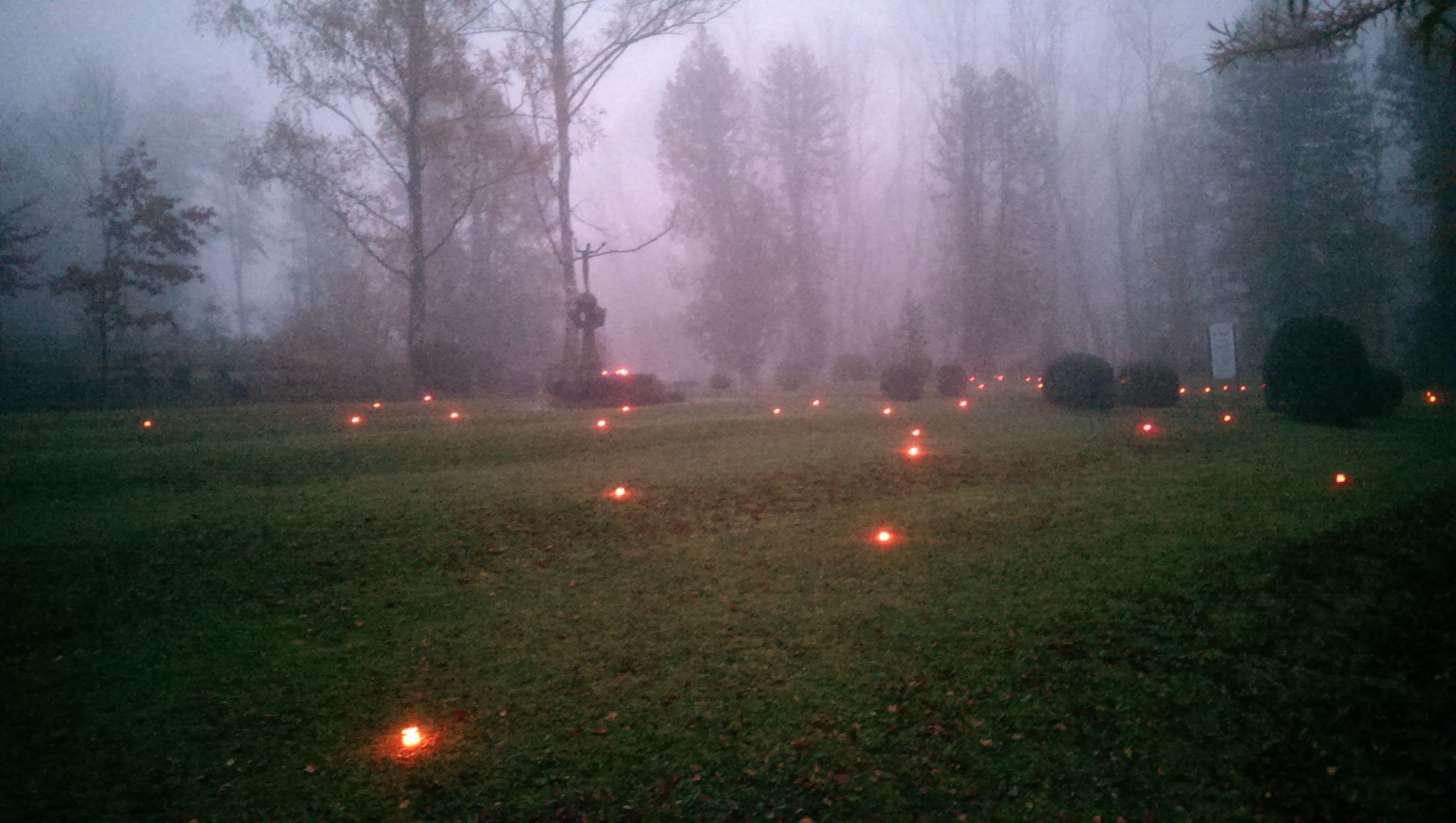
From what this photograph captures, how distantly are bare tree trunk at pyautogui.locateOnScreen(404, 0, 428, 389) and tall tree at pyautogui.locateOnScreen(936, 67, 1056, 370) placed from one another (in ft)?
57.1

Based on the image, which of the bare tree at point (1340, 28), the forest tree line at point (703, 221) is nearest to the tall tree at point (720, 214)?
the forest tree line at point (703, 221)

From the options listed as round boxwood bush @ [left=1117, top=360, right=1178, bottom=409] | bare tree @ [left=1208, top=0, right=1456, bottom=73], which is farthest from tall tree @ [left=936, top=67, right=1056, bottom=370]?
bare tree @ [left=1208, top=0, right=1456, bottom=73]

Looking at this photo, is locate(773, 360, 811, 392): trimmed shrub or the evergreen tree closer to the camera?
the evergreen tree

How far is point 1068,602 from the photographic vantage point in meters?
3.52

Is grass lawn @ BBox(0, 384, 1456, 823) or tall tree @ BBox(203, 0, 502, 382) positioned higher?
tall tree @ BBox(203, 0, 502, 382)

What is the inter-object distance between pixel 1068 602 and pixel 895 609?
0.86 m

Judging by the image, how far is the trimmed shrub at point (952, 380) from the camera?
14172 mm

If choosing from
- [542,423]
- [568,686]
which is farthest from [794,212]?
[568,686]

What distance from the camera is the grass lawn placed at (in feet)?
7.94

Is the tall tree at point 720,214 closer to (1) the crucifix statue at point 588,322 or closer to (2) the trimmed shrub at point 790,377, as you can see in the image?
(2) the trimmed shrub at point 790,377

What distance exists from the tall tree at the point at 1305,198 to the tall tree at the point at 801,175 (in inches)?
513

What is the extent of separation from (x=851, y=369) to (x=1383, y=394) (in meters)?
14.4

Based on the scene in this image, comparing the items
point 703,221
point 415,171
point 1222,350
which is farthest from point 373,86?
point 1222,350

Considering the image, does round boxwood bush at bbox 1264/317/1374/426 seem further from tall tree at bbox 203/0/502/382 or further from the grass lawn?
tall tree at bbox 203/0/502/382
